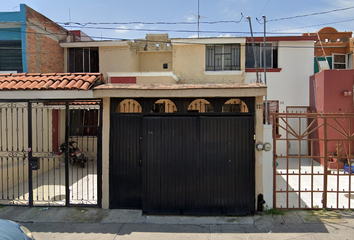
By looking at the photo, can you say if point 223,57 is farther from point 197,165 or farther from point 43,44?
point 43,44

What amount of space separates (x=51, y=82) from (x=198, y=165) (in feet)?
12.9

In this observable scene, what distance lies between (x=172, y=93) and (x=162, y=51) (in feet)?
30.2

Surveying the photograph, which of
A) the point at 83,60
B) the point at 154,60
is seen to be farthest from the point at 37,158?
the point at 154,60

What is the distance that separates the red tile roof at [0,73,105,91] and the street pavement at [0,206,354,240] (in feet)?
9.09

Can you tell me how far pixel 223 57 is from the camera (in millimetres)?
12281

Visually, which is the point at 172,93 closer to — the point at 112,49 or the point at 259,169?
the point at 259,169

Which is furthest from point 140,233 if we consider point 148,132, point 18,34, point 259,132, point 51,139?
point 18,34

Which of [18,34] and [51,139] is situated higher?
[18,34]

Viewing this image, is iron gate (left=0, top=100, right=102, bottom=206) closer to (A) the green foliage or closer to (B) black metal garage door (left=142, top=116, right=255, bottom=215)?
(B) black metal garage door (left=142, top=116, right=255, bottom=215)

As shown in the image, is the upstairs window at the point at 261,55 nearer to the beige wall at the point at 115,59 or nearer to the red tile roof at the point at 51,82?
the beige wall at the point at 115,59

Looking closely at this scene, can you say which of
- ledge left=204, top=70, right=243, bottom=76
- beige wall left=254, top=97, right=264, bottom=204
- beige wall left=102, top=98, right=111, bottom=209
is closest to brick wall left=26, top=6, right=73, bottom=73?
beige wall left=102, top=98, right=111, bottom=209

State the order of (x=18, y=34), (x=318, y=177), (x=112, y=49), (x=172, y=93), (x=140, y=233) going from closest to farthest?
(x=140, y=233) → (x=172, y=93) → (x=318, y=177) → (x=18, y=34) → (x=112, y=49)

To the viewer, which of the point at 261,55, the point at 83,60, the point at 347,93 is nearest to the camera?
the point at 347,93

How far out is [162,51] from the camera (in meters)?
13.7
